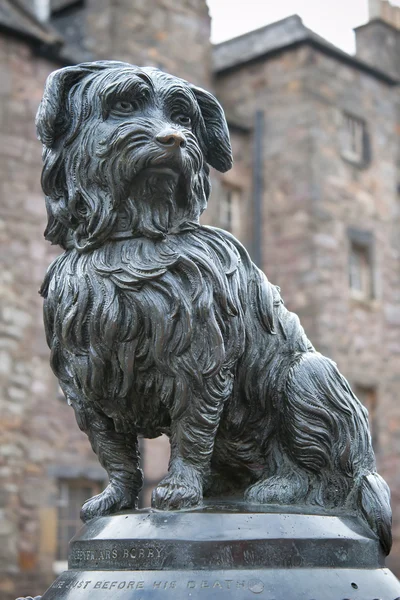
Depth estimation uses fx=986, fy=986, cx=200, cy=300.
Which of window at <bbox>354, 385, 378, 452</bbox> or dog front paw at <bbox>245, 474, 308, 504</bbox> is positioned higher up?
dog front paw at <bbox>245, 474, 308, 504</bbox>

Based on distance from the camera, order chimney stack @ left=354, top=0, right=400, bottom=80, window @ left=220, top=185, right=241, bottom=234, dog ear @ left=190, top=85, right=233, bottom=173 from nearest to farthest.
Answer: dog ear @ left=190, top=85, right=233, bottom=173 < window @ left=220, top=185, right=241, bottom=234 < chimney stack @ left=354, top=0, right=400, bottom=80

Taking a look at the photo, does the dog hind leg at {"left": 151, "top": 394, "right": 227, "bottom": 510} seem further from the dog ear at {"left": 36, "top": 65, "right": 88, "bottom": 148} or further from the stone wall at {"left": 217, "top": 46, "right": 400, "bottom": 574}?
the stone wall at {"left": 217, "top": 46, "right": 400, "bottom": 574}

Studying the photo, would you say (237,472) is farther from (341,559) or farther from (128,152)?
(128,152)

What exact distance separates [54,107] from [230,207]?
1632 cm

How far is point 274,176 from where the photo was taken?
63.9 ft

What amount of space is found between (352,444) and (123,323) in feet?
3.35

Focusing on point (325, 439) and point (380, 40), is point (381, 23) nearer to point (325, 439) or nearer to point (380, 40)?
point (380, 40)

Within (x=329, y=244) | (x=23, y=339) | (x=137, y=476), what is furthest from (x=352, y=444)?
(x=329, y=244)

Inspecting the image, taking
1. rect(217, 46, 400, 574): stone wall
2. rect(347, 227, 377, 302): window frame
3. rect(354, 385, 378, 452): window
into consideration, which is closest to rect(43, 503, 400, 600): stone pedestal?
rect(217, 46, 400, 574): stone wall

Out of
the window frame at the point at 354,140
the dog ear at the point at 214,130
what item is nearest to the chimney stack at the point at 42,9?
the window frame at the point at 354,140

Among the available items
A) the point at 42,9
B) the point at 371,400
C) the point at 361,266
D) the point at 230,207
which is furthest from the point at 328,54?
the point at 371,400

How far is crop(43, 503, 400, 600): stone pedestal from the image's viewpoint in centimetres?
313

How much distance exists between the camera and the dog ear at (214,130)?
12.7 ft

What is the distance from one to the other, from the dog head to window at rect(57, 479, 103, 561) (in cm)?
1174
